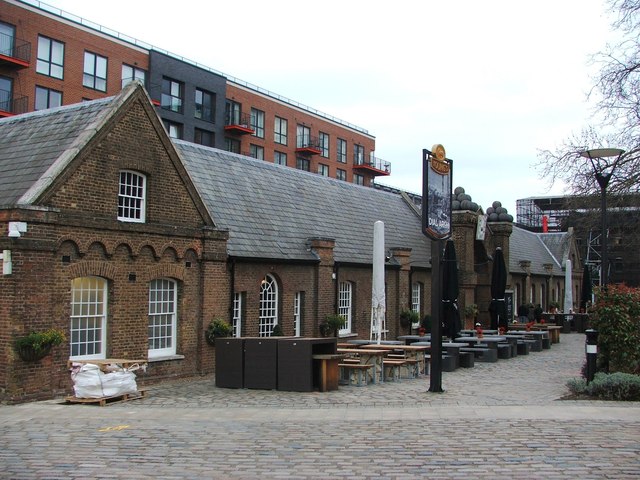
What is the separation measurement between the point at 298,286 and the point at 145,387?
7566 millimetres

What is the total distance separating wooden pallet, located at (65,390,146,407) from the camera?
46.3ft

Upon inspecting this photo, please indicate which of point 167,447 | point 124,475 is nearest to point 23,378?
point 167,447

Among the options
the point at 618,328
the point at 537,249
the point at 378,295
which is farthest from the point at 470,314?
the point at 537,249

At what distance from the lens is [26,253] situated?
14.3 meters

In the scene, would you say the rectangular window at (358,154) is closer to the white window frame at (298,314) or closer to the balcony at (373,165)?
the balcony at (373,165)

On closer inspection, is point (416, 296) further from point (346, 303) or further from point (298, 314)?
point (298, 314)

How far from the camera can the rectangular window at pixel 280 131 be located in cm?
5884

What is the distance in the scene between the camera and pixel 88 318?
1595 cm

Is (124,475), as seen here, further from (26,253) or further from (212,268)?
(212,268)

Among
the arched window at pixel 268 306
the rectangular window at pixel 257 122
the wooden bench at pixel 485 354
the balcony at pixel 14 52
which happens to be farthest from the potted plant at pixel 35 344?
the rectangular window at pixel 257 122

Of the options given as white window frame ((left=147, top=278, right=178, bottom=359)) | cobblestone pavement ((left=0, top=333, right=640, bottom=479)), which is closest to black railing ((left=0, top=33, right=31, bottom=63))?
white window frame ((left=147, top=278, right=178, bottom=359))

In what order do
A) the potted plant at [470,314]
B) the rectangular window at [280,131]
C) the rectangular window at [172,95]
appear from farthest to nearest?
the rectangular window at [280,131]
the rectangular window at [172,95]
the potted plant at [470,314]

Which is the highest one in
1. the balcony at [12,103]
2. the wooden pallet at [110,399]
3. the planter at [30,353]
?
the balcony at [12,103]

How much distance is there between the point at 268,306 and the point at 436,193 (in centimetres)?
798
